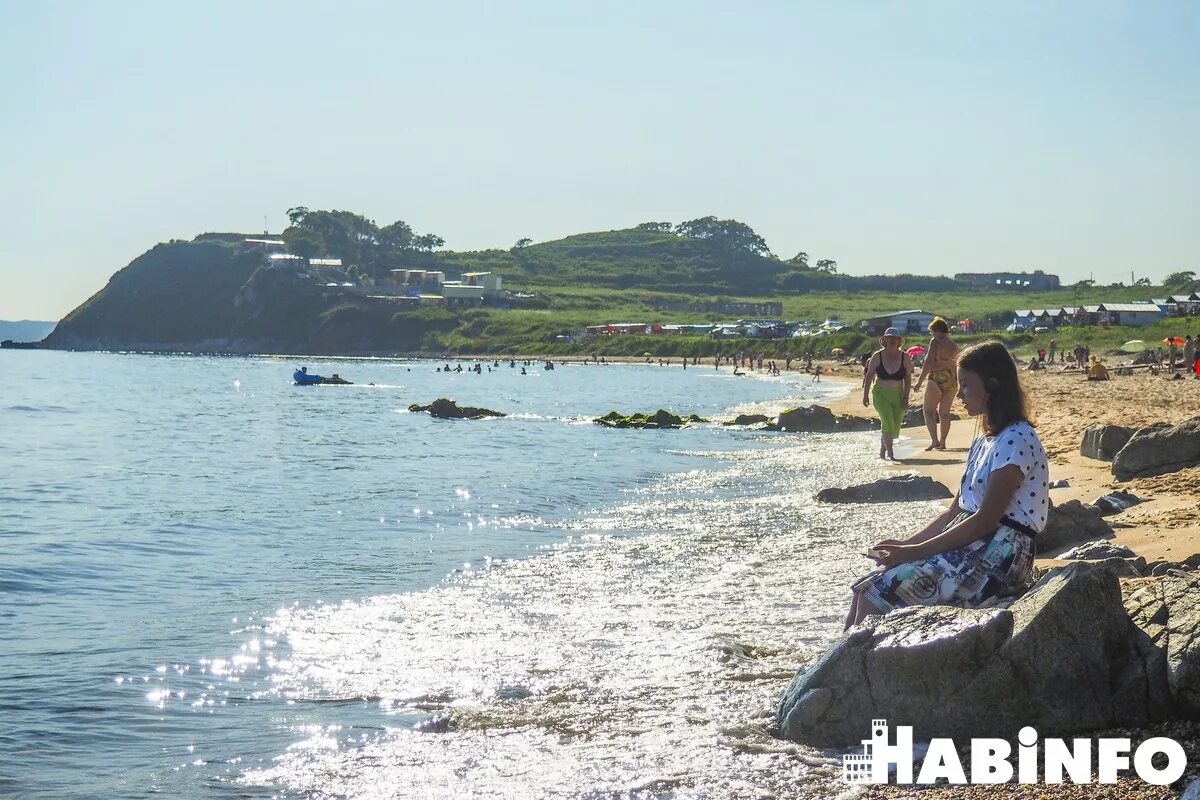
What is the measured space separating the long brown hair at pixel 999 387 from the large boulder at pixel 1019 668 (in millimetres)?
840

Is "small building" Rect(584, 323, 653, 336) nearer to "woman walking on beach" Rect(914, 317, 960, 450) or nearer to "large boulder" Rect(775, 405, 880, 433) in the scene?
"large boulder" Rect(775, 405, 880, 433)

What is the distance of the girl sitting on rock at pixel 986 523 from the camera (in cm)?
608

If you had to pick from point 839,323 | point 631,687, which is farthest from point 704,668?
point 839,323

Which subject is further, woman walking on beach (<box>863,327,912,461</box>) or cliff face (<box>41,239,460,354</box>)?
cliff face (<box>41,239,460,354</box>)

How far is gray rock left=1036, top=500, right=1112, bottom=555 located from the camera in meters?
10.0

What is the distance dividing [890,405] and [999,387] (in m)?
13.0

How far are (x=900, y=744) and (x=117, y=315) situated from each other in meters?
190

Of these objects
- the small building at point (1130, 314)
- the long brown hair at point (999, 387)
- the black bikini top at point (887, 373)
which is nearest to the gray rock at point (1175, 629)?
the long brown hair at point (999, 387)

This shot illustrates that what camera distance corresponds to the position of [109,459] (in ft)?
91.9

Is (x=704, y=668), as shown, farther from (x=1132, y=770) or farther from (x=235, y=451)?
(x=235, y=451)

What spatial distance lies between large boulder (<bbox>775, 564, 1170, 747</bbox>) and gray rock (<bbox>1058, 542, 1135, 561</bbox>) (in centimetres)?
333

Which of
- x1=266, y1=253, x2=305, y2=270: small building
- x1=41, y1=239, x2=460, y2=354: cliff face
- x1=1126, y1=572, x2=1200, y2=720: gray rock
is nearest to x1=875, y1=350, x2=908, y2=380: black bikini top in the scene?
x1=1126, y1=572, x2=1200, y2=720: gray rock

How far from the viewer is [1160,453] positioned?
1368 cm

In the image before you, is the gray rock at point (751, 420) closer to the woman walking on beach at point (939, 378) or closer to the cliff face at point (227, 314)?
the woman walking on beach at point (939, 378)
